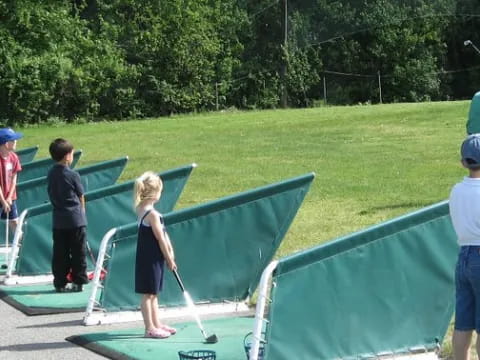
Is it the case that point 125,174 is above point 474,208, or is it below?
below

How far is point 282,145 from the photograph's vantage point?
24297 mm

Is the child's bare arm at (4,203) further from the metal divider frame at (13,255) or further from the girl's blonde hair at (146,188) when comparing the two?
the girl's blonde hair at (146,188)

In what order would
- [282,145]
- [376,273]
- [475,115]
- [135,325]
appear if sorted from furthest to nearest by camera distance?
[282,145] < [135,325] < [475,115] < [376,273]

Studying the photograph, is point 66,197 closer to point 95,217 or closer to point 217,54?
point 95,217

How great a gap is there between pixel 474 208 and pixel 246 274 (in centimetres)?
380

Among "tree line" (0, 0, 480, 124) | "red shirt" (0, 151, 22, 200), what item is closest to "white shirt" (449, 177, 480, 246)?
"red shirt" (0, 151, 22, 200)

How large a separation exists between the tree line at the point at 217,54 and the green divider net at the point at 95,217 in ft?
95.5

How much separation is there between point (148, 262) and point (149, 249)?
0.11m

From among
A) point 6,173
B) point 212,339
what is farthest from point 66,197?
point 212,339

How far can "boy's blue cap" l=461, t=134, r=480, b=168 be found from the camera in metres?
5.95

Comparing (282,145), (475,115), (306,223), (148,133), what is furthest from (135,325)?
(148,133)

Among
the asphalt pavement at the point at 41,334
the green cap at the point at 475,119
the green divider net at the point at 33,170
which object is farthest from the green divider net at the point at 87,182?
the green cap at the point at 475,119

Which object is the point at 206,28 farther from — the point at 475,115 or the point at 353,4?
the point at 475,115

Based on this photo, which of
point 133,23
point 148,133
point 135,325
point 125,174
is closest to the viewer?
point 135,325
